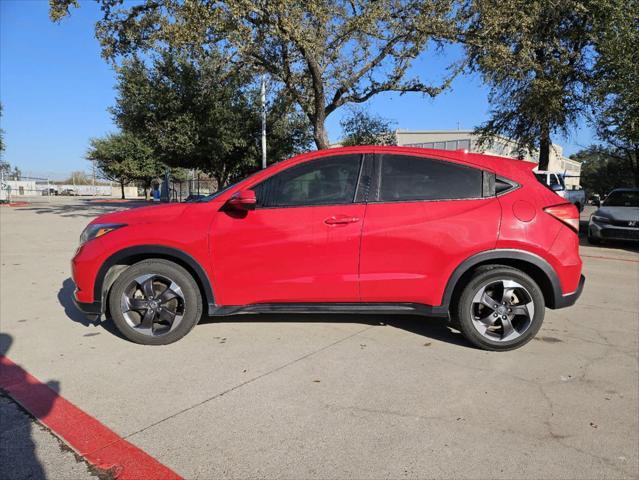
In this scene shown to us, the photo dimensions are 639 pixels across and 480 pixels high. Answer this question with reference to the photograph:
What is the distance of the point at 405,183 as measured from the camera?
397 centimetres

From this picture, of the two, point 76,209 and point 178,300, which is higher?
point 76,209

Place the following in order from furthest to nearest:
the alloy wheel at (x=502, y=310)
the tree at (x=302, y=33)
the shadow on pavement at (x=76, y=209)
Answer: the shadow on pavement at (x=76, y=209) < the tree at (x=302, y=33) < the alloy wheel at (x=502, y=310)

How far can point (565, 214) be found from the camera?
12.6ft

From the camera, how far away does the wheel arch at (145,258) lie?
3945 millimetres

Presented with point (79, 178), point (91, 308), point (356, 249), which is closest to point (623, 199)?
point (356, 249)

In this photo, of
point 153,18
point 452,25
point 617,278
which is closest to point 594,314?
point 617,278

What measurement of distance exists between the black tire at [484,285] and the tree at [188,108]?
14114 mm

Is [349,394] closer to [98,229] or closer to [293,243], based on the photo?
[293,243]

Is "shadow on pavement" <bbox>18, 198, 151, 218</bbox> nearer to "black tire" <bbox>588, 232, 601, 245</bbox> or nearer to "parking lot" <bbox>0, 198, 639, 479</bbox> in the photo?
"parking lot" <bbox>0, 198, 639, 479</bbox>

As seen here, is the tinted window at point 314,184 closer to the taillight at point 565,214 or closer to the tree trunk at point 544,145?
the taillight at point 565,214

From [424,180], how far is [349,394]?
1978 mm

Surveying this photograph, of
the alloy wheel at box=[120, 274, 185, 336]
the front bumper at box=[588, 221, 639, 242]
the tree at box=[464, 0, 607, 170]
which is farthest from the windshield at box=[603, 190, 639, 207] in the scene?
the alloy wheel at box=[120, 274, 185, 336]

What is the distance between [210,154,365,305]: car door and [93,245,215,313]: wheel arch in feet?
0.40

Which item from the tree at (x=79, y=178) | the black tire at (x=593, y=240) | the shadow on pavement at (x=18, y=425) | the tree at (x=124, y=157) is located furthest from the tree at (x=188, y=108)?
the tree at (x=79, y=178)
